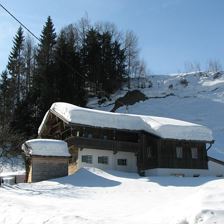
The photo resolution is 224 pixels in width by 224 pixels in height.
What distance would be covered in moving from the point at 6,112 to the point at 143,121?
1041 inches

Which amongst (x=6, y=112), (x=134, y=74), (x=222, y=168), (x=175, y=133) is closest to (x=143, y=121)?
(x=175, y=133)

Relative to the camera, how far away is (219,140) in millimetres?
55438

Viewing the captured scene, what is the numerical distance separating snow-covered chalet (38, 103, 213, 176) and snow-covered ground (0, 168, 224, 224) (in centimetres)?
431

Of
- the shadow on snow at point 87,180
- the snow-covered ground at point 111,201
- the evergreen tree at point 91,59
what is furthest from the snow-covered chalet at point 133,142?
the evergreen tree at point 91,59

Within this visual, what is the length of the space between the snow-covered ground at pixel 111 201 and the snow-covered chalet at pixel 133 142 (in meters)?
4.31

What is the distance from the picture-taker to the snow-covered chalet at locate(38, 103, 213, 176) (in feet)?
124

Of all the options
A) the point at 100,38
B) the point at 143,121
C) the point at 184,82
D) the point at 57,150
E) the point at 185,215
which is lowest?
the point at 185,215

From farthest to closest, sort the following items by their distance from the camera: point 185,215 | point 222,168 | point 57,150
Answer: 1. point 222,168
2. point 57,150
3. point 185,215

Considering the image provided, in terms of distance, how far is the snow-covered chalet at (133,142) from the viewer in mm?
37750

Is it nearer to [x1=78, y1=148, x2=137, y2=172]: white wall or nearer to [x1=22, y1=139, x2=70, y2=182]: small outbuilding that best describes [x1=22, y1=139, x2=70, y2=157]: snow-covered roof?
[x1=22, y1=139, x2=70, y2=182]: small outbuilding

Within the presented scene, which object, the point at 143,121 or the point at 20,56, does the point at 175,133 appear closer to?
the point at 143,121

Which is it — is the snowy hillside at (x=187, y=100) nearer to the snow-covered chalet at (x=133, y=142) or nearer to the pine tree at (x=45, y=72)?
the pine tree at (x=45, y=72)

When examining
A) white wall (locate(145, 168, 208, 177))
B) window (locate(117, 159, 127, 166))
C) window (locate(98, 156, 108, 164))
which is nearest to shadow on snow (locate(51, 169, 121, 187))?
window (locate(98, 156, 108, 164))

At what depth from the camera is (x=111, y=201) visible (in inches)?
817
